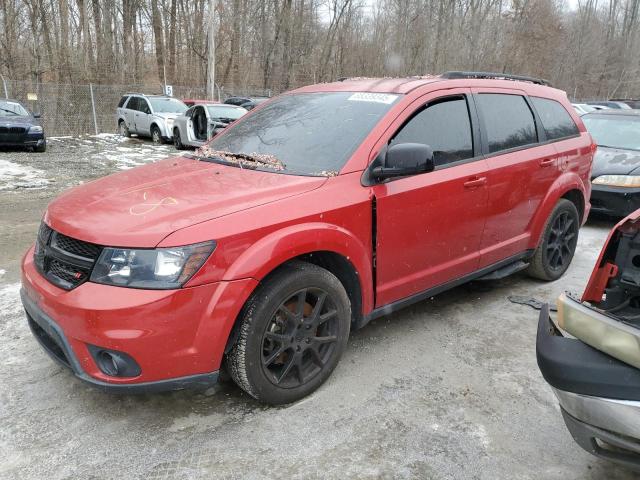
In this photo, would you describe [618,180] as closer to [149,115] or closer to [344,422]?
[344,422]

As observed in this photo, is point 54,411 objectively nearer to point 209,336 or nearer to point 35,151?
point 209,336

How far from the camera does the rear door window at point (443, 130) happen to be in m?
3.33

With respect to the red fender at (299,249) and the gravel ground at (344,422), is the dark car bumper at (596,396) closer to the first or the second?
the gravel ground at (344,422)

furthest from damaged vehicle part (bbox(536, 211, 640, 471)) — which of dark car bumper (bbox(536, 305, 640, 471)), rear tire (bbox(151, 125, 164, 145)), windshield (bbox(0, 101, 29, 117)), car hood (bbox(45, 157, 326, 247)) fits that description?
rear tire (bbox(151, 125, 164, 145))

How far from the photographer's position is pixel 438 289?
3.65 meters

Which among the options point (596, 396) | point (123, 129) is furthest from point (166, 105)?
point (596, 396)

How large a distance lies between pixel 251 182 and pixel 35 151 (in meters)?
13.5

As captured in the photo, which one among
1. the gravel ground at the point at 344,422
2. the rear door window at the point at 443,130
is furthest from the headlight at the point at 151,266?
the rear door window at the point at 443,130

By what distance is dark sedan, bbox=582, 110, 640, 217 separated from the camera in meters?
6.70

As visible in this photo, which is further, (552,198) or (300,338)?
(552,198)

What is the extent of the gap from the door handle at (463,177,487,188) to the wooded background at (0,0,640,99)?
72.5ft

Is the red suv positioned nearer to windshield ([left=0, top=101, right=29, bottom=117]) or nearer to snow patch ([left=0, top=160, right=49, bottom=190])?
snow patch ([left=0, top=160, right=49, bottom=190])

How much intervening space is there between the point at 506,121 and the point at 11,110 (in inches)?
545

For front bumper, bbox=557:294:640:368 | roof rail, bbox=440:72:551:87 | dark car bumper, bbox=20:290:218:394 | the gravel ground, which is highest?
roof rail, bbox=440:72:551:87
